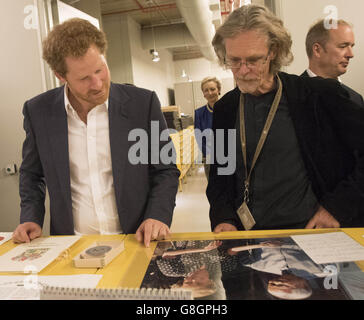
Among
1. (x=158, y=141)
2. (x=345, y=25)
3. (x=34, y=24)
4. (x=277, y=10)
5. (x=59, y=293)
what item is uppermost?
(x=34, y=24)

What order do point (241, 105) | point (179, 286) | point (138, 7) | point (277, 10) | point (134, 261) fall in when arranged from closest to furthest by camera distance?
point (179, 286)
point (134, 261)
point (241, 105)
point (277, 10)
point (138, 7)

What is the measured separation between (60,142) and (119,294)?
1.05 m

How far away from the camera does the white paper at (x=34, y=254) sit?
3.93 feet

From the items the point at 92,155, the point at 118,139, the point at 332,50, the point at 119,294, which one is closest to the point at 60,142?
the point at 92,155

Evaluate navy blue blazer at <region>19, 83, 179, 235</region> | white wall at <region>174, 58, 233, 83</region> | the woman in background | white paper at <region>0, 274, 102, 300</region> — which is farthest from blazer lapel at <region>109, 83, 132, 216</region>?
white wall at <region>174, 58, 233, 83</region>

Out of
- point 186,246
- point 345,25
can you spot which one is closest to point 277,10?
point 345,25

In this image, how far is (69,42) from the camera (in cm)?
146

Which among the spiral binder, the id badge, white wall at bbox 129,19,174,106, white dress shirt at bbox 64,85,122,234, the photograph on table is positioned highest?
white wall at bbox 129,19,174,106

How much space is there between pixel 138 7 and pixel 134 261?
30.1 feet

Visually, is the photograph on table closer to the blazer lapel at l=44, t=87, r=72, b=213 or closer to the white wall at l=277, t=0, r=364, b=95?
the blazer lapel at l=44, t=87, r=72, b=213

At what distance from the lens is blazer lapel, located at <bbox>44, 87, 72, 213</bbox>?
1567mm

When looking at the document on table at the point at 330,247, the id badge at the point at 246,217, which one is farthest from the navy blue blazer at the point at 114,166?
the document on table at the point at 330,247
